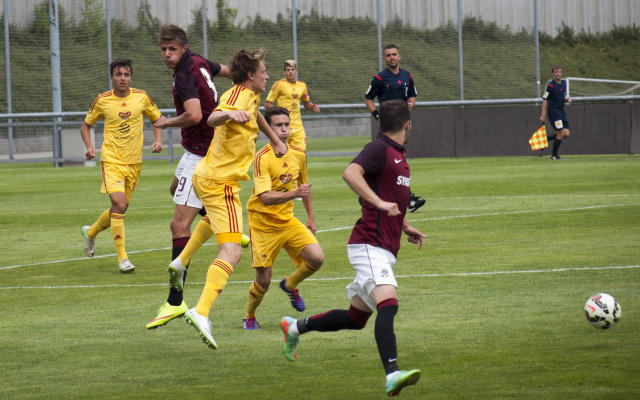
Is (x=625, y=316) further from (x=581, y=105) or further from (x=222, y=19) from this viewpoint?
(x=222, y=19)

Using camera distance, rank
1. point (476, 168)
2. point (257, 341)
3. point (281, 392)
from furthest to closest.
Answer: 1. point (476, 168)
2. point (257, 341)
3. point (281, 392)

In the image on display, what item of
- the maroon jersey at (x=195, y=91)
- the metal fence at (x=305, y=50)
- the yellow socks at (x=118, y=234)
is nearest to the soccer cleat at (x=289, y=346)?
the maroon jersey at (x=195, y=91)

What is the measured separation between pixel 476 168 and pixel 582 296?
15.8 meters

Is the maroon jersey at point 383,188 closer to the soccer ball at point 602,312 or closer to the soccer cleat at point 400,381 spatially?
the soccer cleat at point 400,381

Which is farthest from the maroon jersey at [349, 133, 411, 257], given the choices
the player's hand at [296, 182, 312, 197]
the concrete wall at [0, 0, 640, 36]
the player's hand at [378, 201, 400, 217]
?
the concrete wall at [0, 0, 640, 36]

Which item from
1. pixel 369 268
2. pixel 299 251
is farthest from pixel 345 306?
pixel 369 268

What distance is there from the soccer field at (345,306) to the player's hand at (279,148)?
130 cm

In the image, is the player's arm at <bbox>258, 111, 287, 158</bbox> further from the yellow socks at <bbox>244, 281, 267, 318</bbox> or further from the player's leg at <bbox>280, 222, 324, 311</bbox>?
the yellow socks at <bbox>244, 281, 267, 318</bbox>

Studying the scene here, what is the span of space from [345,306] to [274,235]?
84cm

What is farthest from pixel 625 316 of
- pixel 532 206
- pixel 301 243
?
pixel 532 206

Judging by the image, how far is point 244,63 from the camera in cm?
684

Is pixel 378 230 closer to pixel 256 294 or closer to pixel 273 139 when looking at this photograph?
pixel 256 294

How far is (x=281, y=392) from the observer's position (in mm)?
5121

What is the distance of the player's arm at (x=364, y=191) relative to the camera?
516 centimetres
